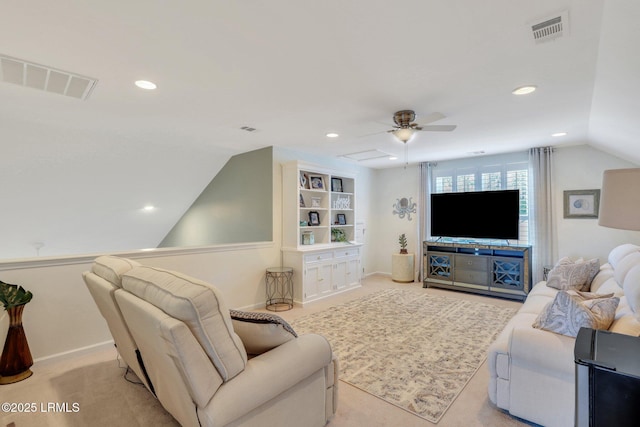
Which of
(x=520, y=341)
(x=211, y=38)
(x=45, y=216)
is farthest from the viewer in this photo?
(x=45, y=216)

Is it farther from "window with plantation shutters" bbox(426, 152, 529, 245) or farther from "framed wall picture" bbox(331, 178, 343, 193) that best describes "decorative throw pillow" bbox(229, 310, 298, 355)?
"window with plantation shutters" bbox(426, 152, 529, 245)

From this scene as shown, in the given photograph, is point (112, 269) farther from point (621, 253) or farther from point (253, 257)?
point (621, 253)

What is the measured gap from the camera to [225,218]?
18.2 ft

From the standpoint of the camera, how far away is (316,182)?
16.7ft

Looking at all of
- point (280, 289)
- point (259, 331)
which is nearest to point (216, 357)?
point (259, 331)

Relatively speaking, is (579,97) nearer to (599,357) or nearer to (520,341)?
(520,341)

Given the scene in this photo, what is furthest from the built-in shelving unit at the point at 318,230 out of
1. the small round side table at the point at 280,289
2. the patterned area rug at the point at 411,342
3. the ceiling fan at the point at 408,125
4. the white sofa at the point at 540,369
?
the white sofa at the point at 540,369

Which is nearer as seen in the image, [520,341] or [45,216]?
[520,341]

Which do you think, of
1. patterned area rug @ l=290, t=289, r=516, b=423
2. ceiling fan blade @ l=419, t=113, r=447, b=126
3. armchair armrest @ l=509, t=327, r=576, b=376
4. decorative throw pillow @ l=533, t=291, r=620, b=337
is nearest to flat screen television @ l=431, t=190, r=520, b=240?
patterned area rug @ l=290, t=289, r=516, b=423

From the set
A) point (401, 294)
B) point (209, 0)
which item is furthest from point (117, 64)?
point (401, 294)

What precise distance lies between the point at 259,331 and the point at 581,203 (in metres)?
5.35

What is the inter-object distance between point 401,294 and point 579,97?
11.8 ft

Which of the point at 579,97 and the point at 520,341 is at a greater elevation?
the point at 579,97

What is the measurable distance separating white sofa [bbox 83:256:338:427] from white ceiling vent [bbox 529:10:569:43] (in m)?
2.23
